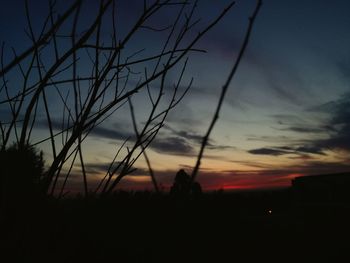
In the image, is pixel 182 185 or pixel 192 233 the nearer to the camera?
pixel 182 185

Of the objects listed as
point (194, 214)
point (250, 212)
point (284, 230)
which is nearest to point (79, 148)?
point (194, 214)

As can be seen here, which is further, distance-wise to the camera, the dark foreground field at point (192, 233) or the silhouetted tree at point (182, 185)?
the dark foreground field at point (192, 233)

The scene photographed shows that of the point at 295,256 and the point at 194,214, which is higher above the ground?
the point at 194,214

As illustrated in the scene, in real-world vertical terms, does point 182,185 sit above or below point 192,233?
above

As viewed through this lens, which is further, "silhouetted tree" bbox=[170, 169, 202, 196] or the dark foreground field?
the dark foreground field

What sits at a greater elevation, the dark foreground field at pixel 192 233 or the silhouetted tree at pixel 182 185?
the silhouetted tree at pixel 182 185

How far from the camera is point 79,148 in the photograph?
4.76ft

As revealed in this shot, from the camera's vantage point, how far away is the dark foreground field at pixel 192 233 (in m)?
7.43

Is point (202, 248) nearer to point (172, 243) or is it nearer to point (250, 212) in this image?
point (172, 243)

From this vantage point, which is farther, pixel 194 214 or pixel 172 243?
pixel 194 214

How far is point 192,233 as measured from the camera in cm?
973

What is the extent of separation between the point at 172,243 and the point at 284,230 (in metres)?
5.08

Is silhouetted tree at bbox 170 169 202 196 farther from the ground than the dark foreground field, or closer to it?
farther from the ground

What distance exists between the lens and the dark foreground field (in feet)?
24.4
